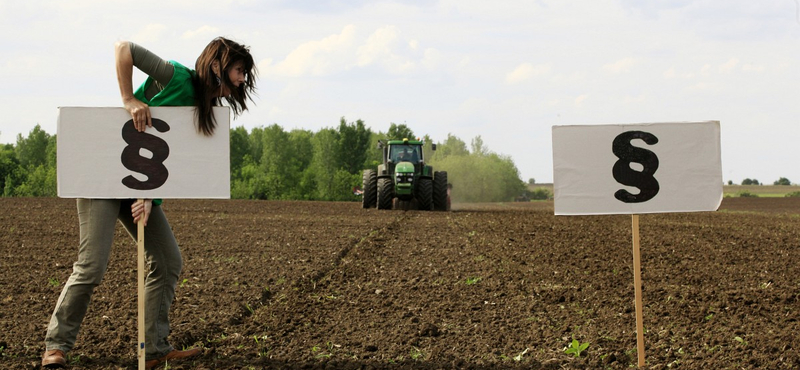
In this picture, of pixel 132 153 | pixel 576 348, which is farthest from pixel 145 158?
pixel 576 348

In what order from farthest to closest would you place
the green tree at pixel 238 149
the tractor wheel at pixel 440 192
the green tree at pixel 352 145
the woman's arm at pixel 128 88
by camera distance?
1. the green tree at pixel 238 149
2. the green tree at pixel 352 145
3. the tractor wheel at pixel 440 192
4. the woman's arm at pixel 128 88

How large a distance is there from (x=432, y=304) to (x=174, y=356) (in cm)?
265

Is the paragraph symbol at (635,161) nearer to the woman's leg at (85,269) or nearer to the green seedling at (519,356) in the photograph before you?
the green seedling at (519,356)

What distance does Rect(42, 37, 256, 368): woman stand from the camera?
4.24 meters

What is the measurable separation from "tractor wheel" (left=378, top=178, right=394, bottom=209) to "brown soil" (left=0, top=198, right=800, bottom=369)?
36.7 ft

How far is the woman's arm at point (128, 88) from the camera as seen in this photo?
415 cm

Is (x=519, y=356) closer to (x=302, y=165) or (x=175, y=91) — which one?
(x=175, y=91)

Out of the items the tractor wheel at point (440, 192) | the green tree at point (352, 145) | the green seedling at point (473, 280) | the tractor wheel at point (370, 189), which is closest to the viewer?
the green seedling at point (473, 280)

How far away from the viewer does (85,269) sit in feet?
14.0

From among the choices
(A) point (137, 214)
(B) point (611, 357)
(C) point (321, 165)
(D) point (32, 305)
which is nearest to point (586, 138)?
(B) point (611, 357)

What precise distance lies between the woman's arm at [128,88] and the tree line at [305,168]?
63.4 metres

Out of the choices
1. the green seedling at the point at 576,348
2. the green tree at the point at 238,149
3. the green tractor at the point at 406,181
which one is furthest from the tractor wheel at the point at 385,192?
the green tree at the point at 238,149

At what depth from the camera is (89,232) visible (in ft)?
14.0

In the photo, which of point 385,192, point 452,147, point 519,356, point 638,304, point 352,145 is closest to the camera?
point 638,304
